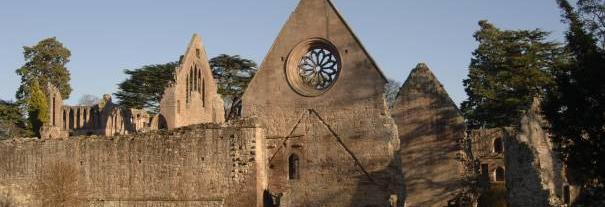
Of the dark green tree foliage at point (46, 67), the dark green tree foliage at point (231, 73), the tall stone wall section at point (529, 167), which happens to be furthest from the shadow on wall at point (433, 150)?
the dark green tree foliage at point (46, 67)

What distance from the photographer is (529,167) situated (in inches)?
973

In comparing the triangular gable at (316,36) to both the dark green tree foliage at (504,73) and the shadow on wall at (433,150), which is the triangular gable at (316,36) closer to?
the shadow on wall at (433,150)

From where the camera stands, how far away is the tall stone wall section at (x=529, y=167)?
24.6 m

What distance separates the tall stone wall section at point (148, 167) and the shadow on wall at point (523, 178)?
8.40 m

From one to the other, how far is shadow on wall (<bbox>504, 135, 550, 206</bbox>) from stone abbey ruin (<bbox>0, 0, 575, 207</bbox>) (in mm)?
105

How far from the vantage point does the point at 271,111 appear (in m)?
31.0

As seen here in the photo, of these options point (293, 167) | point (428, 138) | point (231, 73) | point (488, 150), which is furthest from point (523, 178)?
point (231, 73)

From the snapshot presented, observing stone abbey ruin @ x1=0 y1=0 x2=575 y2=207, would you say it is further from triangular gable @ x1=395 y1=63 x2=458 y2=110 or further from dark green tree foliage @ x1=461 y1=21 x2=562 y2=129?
dark green tree foliage @ x1=461 y1=21 x2=562 y2=129

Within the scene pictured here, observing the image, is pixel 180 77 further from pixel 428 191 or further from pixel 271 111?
pixel 428 191

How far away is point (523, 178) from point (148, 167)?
1293 cm

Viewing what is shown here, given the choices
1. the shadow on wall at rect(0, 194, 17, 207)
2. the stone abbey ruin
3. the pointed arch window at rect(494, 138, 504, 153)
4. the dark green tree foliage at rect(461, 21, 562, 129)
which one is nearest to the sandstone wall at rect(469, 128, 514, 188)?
the pointed arch window at rect(494, 138, 504, 153)

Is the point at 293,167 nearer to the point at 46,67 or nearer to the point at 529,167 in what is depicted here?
the point at 529,167

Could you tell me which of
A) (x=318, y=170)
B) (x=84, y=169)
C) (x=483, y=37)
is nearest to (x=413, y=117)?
(x=318, y=170)

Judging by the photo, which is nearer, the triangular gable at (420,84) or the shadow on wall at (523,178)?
the shadow on wall at (523,178)
